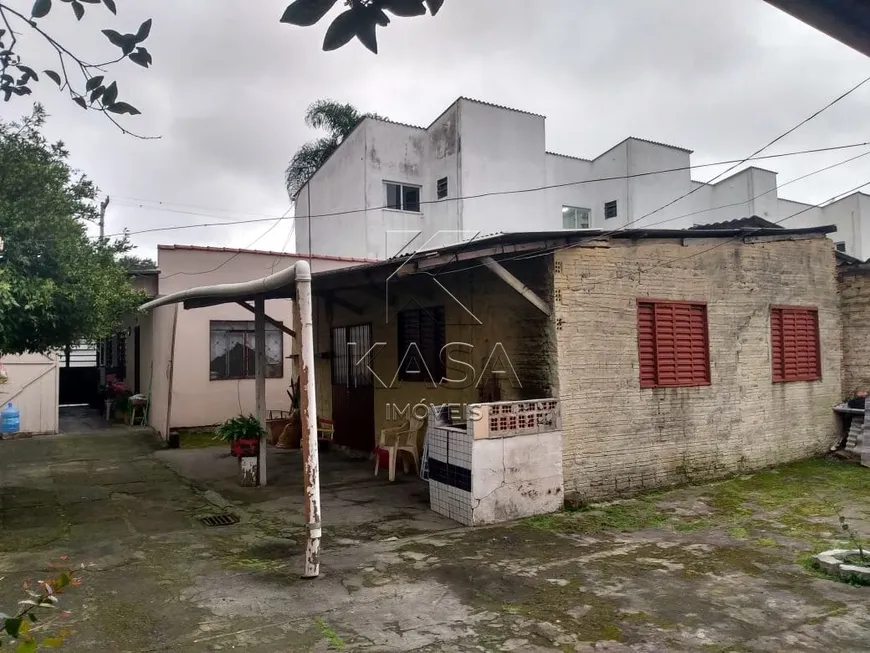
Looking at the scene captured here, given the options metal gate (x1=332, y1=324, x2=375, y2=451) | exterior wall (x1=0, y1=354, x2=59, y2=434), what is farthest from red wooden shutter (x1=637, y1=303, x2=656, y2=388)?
exterior wall (x1=0, y1=354, x2=59, y2=434)

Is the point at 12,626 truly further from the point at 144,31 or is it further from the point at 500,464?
the point at 500,464

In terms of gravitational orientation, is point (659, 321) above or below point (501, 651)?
above

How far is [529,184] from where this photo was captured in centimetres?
2008

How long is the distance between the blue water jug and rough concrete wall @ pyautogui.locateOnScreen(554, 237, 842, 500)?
11.5m

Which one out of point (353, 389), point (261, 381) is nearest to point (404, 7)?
point (261, 381)

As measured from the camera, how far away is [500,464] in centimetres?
614

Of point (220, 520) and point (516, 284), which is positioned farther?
point (220, 520)

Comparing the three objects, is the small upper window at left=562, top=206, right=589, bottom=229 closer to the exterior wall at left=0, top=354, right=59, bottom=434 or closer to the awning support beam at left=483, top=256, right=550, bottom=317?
the awning support beam at left=483, top=256, right=550, bottom=317

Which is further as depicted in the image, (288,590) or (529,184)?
(529,184)

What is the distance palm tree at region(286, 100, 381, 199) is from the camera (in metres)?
22.6

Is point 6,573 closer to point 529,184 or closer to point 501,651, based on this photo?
point 501,651

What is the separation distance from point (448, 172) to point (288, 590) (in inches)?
640

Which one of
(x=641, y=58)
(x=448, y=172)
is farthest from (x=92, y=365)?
(x=641, y=58)

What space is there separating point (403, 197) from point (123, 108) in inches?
713
